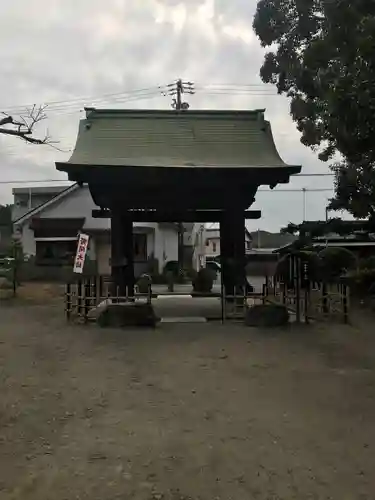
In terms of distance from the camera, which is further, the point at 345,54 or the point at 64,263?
the point at 64,263

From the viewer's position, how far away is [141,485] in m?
4.19

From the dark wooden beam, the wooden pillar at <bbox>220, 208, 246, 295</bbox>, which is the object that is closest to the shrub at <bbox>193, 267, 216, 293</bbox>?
the dark wooden beam

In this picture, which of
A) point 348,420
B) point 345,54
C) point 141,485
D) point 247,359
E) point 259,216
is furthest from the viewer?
point 259,216

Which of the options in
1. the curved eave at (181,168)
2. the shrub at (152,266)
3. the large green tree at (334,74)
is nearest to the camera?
the large green tree at (334,74)

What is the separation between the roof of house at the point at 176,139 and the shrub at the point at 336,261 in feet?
31.8

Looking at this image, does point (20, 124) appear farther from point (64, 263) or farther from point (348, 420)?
point (348, 420)

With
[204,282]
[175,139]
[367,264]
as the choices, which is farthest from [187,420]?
[367,264]

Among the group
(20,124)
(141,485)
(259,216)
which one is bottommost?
(141,485)

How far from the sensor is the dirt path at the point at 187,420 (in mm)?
4246

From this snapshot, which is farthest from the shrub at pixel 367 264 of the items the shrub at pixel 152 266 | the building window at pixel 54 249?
the building window at pixel 54 249

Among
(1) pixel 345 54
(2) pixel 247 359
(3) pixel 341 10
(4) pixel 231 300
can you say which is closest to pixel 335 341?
(2) pixel 247 359

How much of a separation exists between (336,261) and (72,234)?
16.5 meters

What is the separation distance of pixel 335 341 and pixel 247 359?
8.90 feet

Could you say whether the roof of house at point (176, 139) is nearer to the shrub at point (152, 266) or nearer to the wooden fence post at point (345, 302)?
the wooden fence post at point (345, 302)
